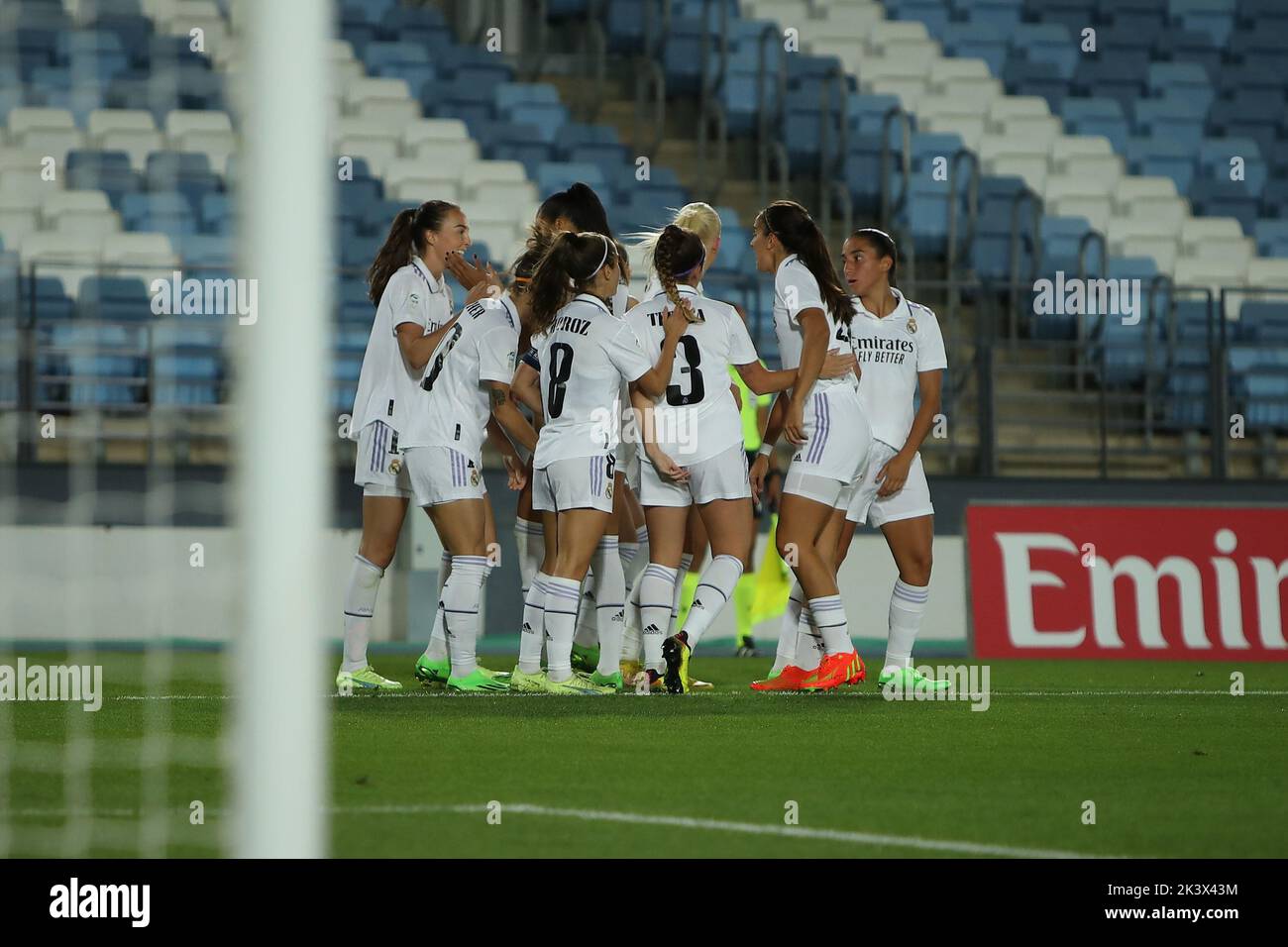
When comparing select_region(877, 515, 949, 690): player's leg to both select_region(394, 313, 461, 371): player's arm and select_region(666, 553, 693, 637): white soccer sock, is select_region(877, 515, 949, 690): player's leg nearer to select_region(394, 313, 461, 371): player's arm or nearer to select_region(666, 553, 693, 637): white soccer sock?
select_region(666, 553, 693, 637): white soccer sock

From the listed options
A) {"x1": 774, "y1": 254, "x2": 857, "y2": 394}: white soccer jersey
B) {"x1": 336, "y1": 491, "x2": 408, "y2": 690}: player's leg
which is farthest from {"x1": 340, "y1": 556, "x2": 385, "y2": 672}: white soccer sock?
{"x1": 774, "y1": 254, "x2": 857, "y2": 394}: white soccer jersey

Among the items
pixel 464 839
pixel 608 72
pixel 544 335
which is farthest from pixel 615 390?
pixel 608 72

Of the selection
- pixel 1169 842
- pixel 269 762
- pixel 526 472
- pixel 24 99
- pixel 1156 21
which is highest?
pixel 1156 21

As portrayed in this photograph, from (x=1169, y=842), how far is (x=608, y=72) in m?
14.8

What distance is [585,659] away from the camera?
869 cm

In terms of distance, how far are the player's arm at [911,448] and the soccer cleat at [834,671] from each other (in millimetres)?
755

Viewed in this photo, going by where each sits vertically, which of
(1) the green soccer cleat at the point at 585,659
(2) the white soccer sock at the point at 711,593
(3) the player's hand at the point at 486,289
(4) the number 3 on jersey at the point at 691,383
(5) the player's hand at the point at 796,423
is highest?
(3) the player's hand at the point at 486,289

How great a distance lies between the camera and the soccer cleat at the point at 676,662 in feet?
24.5

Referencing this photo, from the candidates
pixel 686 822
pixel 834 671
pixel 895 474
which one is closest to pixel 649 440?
pixel 895 474

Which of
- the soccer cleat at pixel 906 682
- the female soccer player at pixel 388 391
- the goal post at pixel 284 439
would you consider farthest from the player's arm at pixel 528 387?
the goal post at pixel 284 439

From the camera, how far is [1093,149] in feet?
59.3

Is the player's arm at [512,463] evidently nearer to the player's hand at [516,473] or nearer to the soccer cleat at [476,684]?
the player's hand at [516,473]

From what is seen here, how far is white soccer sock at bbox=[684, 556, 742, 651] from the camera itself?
24.7 feet
